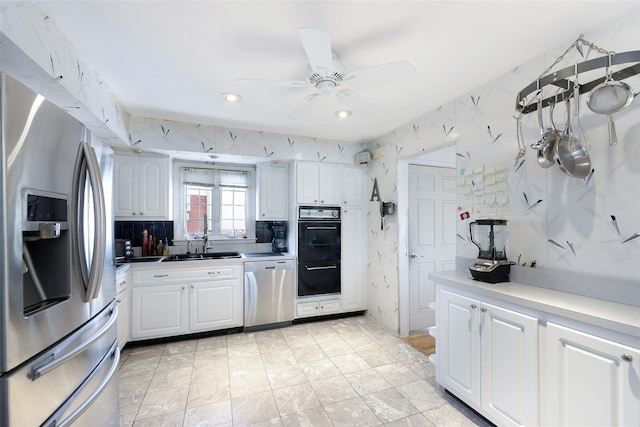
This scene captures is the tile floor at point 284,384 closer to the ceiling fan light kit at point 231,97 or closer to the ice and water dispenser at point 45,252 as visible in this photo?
the ice and water dispenser at point 45,252

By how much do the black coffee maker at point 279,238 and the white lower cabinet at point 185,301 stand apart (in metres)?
0.70

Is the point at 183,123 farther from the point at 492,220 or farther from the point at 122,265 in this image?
the point at 492,220

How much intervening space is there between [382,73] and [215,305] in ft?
9.60

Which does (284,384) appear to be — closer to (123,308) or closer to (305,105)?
(123,308)

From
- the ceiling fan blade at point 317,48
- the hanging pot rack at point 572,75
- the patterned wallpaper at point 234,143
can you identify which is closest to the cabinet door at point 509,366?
the hanging pot rack at point 572,75

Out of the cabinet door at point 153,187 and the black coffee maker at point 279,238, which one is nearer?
the cabinet door at point 153,187

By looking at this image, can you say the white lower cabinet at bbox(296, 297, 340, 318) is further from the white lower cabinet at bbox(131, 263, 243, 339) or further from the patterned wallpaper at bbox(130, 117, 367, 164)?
the patterned wallpaper at bbox(130, 117, 367, 164)

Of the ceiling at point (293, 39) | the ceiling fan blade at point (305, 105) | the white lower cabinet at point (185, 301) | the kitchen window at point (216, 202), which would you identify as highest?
the ceiling at point (293, 39)

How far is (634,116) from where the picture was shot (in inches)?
54.9

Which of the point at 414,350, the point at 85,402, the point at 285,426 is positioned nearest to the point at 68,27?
the point at 85,402

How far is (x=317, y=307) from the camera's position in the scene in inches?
143

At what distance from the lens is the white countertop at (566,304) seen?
1.17 m

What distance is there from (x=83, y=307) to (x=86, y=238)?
308 mm

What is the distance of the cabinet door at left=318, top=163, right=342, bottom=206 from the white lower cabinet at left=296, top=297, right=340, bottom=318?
4.31ft
